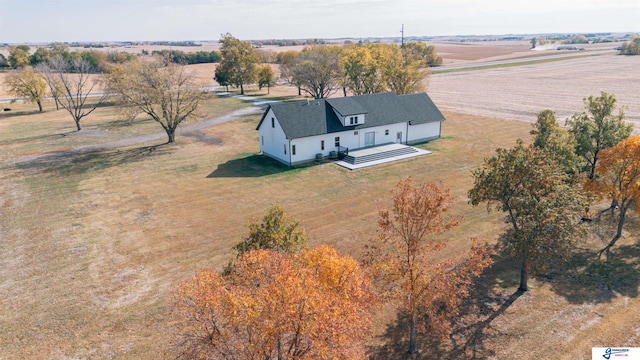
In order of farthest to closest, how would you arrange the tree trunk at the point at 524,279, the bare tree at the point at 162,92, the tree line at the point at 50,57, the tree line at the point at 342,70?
1. the tree line at the point at 50,57
2. the tree line at the point at 342,70
3. the bare tree at the point at 162,92
4. the tree trunk at the point at 524,279

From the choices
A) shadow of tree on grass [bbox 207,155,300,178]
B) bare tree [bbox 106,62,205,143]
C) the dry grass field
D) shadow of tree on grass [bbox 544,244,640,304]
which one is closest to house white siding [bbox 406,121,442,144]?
the dry grass field

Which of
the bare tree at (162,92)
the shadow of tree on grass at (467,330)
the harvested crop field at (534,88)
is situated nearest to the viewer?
the shadow of tree on grass at (467,330)

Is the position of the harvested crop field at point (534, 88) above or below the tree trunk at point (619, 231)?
above

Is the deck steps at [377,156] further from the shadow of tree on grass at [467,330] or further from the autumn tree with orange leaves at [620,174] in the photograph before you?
the shadow of tree on grass at [467,330]

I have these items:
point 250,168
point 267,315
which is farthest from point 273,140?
point 267,315

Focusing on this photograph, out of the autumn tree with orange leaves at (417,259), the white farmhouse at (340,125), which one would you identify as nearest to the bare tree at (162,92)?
the white farmhouse at (340,125)

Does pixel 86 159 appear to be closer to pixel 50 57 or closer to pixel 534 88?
pixel 50 57

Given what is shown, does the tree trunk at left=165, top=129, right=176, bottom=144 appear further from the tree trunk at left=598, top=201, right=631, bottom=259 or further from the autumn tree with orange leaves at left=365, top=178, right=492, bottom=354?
the tree trunk at left=598, top=201, right=631, bottom=259
